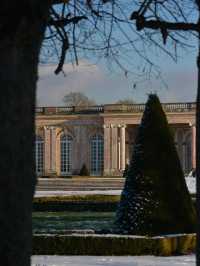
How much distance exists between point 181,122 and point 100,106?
6204 mm

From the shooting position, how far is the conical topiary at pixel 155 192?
8.98 m

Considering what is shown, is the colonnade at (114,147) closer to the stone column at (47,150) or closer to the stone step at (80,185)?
the stone column at (47,150)

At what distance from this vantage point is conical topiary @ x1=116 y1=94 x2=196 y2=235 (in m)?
8.98

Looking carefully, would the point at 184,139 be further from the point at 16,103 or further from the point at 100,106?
the point at 16,103

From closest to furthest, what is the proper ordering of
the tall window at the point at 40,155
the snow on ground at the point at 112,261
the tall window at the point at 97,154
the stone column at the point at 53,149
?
the snow on ground at the point at 112,261 → the stone column at the point at 53,149 → the tall window at the point at 97,154 → the tall window at the point at 40,155

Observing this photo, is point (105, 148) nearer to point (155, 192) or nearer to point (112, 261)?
point (155, 192)

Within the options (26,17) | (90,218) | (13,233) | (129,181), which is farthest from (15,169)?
(90,218)

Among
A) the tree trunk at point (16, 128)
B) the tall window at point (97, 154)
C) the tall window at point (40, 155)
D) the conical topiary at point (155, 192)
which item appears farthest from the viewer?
the tall window at point (40, 155)

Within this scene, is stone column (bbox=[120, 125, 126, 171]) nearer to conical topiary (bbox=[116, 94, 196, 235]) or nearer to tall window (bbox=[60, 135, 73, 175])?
tall window (bbox=[60, 135, 73, 175])

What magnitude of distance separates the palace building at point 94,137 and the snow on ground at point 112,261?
39.4 metres

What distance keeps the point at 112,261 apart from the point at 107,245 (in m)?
0.67

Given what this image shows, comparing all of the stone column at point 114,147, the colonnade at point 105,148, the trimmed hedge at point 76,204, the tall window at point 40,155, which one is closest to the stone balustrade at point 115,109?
the colonnade at point 105,148

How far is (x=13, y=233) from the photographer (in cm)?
237

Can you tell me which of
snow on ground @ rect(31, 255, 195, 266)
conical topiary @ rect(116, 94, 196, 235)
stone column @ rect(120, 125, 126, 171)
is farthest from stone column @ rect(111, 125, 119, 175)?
snow on ground @ rect(31, 255, 195, 266)
